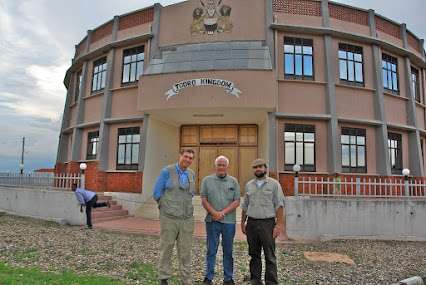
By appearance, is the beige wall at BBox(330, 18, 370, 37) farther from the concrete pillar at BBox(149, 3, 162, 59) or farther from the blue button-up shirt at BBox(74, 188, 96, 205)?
the blue button-up shirt at BBox(74, 188, 96, 205)

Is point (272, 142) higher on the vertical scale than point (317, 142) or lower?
lower

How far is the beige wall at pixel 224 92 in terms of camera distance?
12750 millimetres

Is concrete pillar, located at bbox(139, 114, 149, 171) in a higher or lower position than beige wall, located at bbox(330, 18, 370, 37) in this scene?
lower

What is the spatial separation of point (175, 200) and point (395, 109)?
13616 millimetres

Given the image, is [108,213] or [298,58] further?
[298,58]

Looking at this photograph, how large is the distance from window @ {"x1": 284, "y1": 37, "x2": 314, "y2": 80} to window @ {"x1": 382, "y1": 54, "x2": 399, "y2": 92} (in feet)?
12.2

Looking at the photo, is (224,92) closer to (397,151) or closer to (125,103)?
(125,103)

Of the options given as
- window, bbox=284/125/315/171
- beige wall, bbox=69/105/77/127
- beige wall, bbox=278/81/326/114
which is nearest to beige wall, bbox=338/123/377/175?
beige wall, bbox=278/81/326/114

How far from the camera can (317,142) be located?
14.0 metres

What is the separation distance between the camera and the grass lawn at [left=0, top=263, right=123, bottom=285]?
5020 millimetres

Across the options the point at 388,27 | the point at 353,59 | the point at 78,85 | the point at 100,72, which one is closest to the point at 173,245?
the point at 353,59

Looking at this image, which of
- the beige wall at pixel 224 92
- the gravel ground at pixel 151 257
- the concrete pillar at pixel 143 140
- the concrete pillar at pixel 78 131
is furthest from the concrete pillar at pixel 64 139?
the gravel ground at pixel 151 257

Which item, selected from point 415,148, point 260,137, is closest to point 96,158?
point 260,137

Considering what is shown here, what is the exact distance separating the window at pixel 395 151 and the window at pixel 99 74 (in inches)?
517
